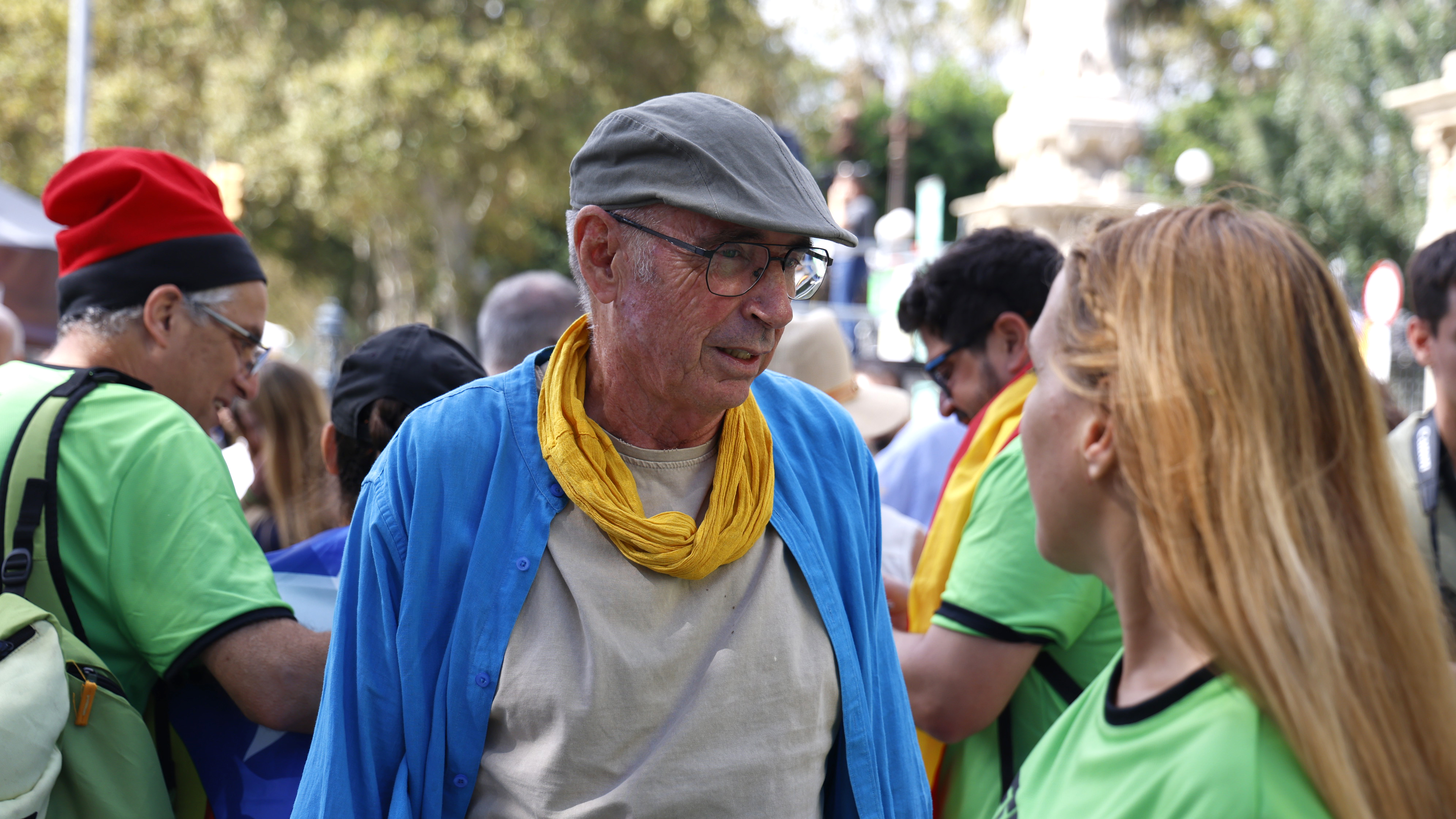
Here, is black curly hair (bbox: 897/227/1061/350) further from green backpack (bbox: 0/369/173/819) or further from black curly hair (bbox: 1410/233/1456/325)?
green backpack (bbox: 0/369/173/819)

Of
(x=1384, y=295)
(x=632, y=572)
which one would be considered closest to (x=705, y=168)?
(x=632, y=572)

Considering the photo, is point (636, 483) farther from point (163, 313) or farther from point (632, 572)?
point (163, 313)

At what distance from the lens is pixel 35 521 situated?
2.00 metres

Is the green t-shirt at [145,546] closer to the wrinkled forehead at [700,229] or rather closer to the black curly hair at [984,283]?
the wrinkled forehead at [700,229]

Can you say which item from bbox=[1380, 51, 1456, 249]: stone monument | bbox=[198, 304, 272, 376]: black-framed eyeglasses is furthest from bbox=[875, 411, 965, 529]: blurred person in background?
bbox=[1380, 51, 1456, 249]: stone monument

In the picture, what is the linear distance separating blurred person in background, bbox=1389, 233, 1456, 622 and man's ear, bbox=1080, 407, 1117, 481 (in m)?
1.74

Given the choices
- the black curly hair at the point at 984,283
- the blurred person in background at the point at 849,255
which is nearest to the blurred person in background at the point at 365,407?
the black curly hair at the point at 984,283

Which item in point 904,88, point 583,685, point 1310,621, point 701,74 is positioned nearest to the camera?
point 1310,621

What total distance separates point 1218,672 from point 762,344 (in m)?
0.94

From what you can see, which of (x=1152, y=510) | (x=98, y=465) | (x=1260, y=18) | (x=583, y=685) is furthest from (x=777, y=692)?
(x=1260, y=18)

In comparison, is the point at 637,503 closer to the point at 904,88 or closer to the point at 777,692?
the point at 777,692

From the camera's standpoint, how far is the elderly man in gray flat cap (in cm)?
169

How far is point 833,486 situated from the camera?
6.72ft

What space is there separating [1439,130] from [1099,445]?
33.5ft
